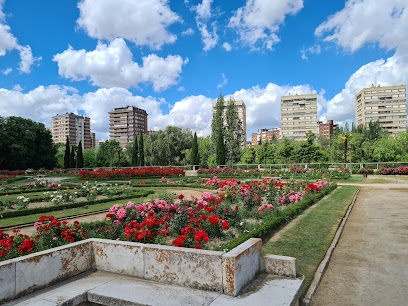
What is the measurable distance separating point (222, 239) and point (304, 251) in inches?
59.9

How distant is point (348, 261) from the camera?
4.77 meters

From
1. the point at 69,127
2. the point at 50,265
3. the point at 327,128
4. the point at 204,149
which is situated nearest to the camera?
the point at 50,265

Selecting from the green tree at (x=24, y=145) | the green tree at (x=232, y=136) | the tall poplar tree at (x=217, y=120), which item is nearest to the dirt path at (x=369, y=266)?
the green tree at (x=232, y=136)

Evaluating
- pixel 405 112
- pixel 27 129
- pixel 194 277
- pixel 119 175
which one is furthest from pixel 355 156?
pixel 405 112

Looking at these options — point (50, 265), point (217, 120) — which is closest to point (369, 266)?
point (50, 265)

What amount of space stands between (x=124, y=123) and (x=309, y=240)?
390 feet

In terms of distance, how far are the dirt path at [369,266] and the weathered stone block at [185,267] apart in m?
1.41

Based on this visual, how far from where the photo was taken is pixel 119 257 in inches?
140

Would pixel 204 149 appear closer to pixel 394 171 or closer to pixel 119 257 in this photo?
pixel 394 171

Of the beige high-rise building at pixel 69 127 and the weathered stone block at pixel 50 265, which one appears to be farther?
the beige high-rise building at pixel 69 127

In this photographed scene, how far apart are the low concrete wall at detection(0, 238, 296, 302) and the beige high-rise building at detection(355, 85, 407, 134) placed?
101 meters

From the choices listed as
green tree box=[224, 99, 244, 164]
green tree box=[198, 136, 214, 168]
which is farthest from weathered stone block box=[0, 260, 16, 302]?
green tree box=[198, 136, 214, 168]

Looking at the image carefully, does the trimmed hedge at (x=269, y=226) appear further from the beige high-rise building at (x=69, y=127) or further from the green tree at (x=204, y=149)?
the beige high-rise building at (x=69, y=127)

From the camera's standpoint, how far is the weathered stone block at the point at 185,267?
2986 millimetres
